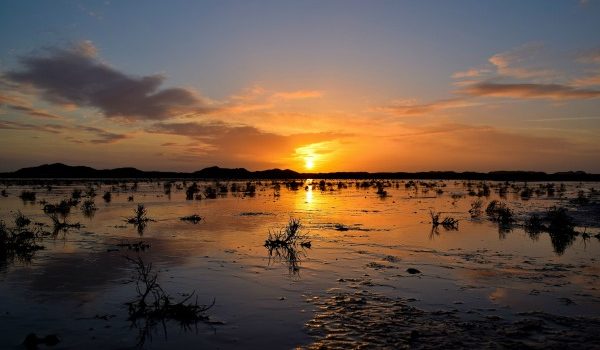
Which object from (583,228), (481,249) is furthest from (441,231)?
(583,228)

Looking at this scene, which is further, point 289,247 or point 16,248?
point 289,247

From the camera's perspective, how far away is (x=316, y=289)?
10.2 m

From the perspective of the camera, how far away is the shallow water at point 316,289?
7.29 metres

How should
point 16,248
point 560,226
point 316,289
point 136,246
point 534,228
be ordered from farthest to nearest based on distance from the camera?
point 534,228 < point 560,226 < point 136,246 < point 16,248 < point 316,289

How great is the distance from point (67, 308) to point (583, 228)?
69.3ft

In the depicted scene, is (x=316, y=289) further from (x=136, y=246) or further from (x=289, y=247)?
(x=136, y=246)

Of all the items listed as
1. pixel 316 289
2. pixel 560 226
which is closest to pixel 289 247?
pixel 316 289

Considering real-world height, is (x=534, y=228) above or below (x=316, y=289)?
above

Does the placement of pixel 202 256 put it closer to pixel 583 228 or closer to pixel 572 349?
pixel 572 349

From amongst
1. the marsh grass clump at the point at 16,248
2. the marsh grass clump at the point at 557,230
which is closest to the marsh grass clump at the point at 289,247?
the marsh grass clump at the point at 16,248

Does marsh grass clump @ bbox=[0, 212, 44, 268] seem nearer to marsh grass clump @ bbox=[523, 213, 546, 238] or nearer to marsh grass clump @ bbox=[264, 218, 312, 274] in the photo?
marsh grass clump @ bbox=[264, 218, 312, 274]

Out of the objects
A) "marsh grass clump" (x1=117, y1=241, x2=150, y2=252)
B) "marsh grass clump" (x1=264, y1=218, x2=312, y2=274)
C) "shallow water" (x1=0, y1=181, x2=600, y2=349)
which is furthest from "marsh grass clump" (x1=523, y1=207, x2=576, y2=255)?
"marsh grass clump" (x1=117, y1=241, x2=150, y2=252)

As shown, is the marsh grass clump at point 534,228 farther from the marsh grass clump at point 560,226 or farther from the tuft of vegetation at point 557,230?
the marsh grass clump at point 560,226

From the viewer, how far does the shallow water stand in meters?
7.29
